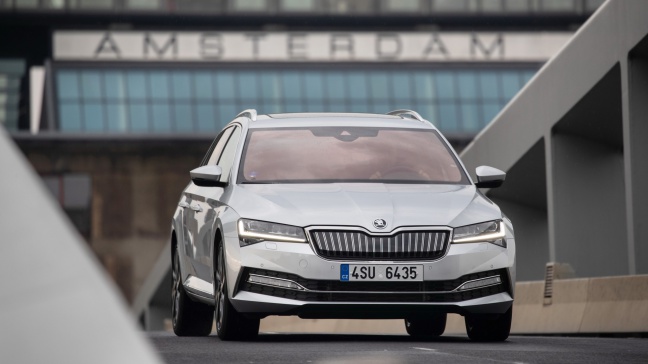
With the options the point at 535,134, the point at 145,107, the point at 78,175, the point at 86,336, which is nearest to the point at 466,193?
the point at 86,336

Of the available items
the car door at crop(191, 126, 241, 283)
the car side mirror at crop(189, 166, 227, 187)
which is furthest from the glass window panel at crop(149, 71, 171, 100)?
the car side mirror at crop(189, 166, 227, 187)

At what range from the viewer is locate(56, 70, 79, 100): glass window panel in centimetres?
7881

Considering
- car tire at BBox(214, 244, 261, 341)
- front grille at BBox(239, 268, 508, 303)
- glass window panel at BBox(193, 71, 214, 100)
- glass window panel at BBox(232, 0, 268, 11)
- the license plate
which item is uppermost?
glass window panel at BBox(232, 0, 268, 11)

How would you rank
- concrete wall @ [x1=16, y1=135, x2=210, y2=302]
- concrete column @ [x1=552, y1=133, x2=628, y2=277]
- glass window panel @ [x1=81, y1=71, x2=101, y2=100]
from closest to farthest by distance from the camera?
concrete column @ [x1=552, y1=133, x2=628, y2=277] < concrete wall @ [x1=16, y1=135, x2=210, y2=302] < glass window panel @ [x1=81, y1=71, x2=101, y2=100]

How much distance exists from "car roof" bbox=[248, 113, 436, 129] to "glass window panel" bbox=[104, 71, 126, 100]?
6808 centimetres

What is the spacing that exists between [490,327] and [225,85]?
70985 millimetres

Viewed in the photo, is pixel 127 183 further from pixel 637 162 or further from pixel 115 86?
pixel 637 162

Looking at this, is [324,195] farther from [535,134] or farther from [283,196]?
[535,134]

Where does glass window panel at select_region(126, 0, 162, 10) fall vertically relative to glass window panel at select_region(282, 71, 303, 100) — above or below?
above

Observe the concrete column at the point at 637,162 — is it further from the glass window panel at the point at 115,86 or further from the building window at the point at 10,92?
the building window at the point at 10,92

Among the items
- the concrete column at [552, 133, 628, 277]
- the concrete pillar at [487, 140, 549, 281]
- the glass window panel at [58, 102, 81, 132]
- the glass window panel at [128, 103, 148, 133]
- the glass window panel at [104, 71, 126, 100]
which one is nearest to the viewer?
the concrete column at [552, 133, 628, 277]

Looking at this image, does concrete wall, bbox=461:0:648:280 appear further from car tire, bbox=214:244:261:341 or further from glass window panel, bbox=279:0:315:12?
glass window panel, bbox=279:0:315:12

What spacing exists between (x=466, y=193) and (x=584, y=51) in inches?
347

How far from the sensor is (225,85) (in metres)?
81.2
